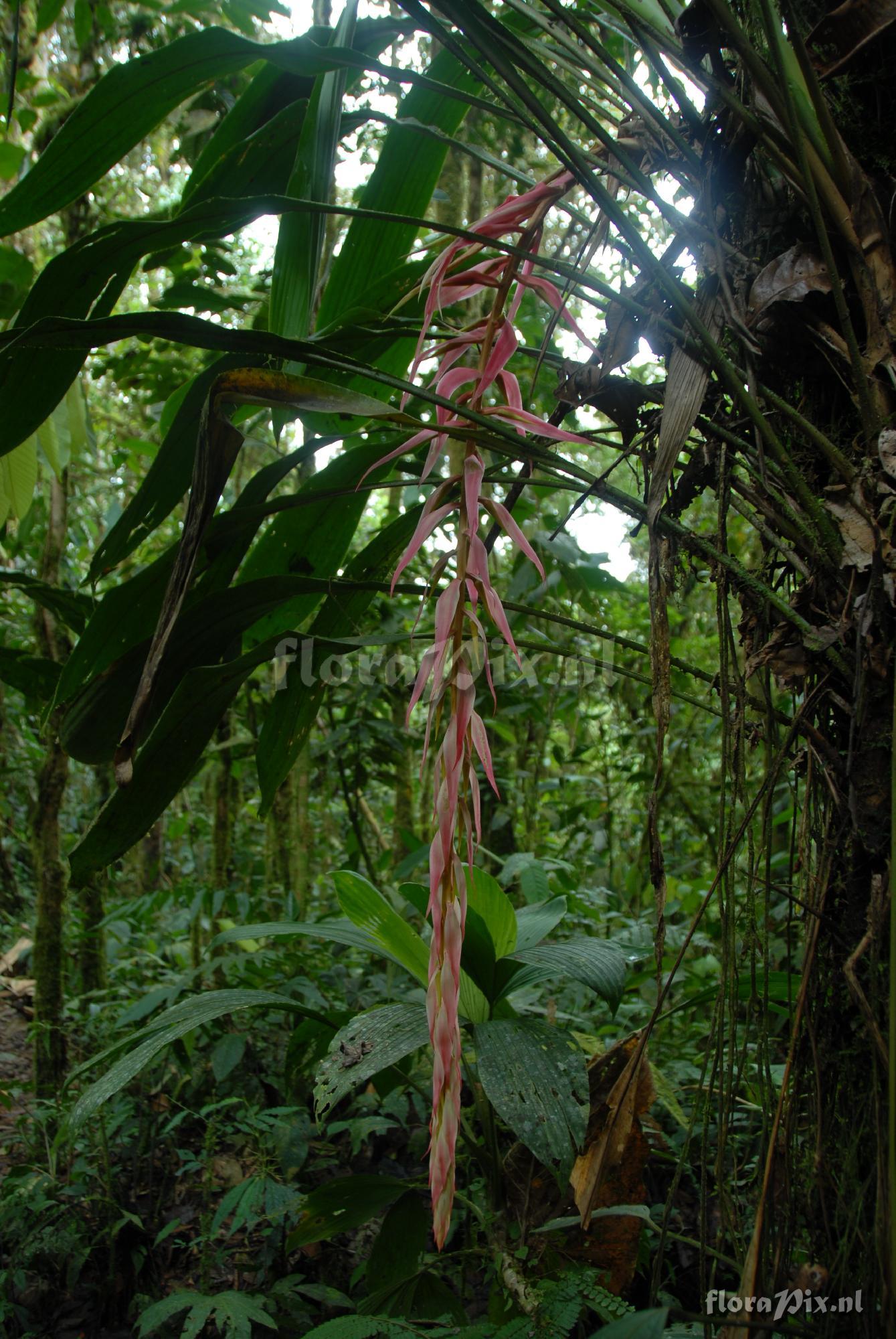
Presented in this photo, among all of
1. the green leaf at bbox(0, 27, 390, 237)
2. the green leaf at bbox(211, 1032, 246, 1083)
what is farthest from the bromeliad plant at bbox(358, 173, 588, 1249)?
the green leaf at bbox(211, 1032, 246, 1083)

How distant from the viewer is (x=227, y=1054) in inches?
49.1

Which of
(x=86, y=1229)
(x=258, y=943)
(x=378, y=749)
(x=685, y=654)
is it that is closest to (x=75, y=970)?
(x=258, y=943)

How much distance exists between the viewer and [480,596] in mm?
546

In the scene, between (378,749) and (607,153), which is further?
(378,749)

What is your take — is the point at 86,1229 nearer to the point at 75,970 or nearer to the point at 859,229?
the point at 75,970

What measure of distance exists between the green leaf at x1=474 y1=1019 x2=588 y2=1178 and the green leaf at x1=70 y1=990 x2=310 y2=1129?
241mm

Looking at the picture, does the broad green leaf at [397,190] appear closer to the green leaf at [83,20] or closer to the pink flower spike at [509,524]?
the pink flower spike at [509,524]

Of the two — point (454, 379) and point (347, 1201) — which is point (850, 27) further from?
point (347, 1201)

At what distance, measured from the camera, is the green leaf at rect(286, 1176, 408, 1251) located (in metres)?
0.89

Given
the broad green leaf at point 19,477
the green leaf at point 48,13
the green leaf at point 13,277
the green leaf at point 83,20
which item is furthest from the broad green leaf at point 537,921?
the green leaf at point 83,20

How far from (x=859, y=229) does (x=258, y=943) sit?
6.14 feet

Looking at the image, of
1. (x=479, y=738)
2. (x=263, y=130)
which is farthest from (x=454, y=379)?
(x=263, y=130)

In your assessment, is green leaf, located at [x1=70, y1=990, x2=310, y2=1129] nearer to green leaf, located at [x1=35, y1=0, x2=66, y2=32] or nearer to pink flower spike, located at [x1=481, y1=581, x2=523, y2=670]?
pink flower spike, located at [x1=481, y1=581, x2=523, y2=670]

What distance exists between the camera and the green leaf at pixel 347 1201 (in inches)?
34.9
